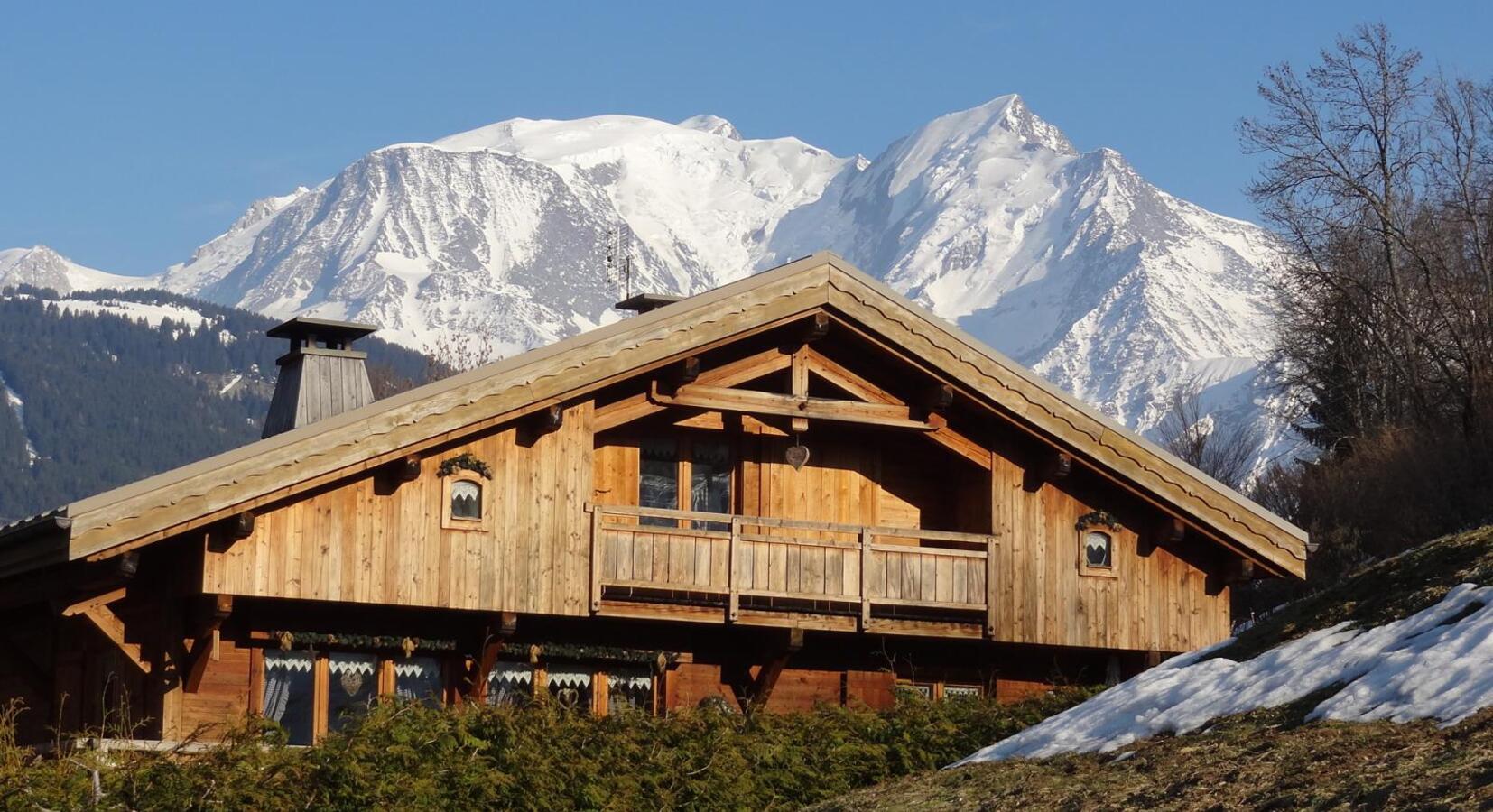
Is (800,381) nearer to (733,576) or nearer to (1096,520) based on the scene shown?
(733,576)

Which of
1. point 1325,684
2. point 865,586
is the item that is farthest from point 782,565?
point 1325,684

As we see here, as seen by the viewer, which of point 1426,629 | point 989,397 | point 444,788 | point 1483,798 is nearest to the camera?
point 1483,798

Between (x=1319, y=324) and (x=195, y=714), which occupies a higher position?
(x=1319, y=324)

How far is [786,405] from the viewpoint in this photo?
2506 cm

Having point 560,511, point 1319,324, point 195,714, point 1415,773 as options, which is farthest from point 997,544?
point 1319,324

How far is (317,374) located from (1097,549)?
11.1 m

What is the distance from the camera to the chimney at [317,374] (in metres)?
30.5

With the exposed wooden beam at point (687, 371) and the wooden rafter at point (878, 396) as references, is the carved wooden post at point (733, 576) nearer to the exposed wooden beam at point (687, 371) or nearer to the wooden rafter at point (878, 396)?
the exposed wooden beam at point (687, 371)

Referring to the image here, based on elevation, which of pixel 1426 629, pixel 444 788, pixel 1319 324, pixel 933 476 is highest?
pixel 1319 324

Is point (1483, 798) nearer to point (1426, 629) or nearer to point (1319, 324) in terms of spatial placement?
point (1426, 629)

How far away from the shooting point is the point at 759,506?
85.3ft

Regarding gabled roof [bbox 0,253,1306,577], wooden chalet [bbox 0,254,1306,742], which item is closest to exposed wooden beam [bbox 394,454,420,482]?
wooden chalet [bbox 0,254,1306,742]

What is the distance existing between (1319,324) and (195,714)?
41.0 metres

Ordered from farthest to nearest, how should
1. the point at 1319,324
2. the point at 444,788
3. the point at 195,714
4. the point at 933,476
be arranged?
the point at 1319,324 < the point at 933,476 < the point at 195,714 < the point at 444,788
